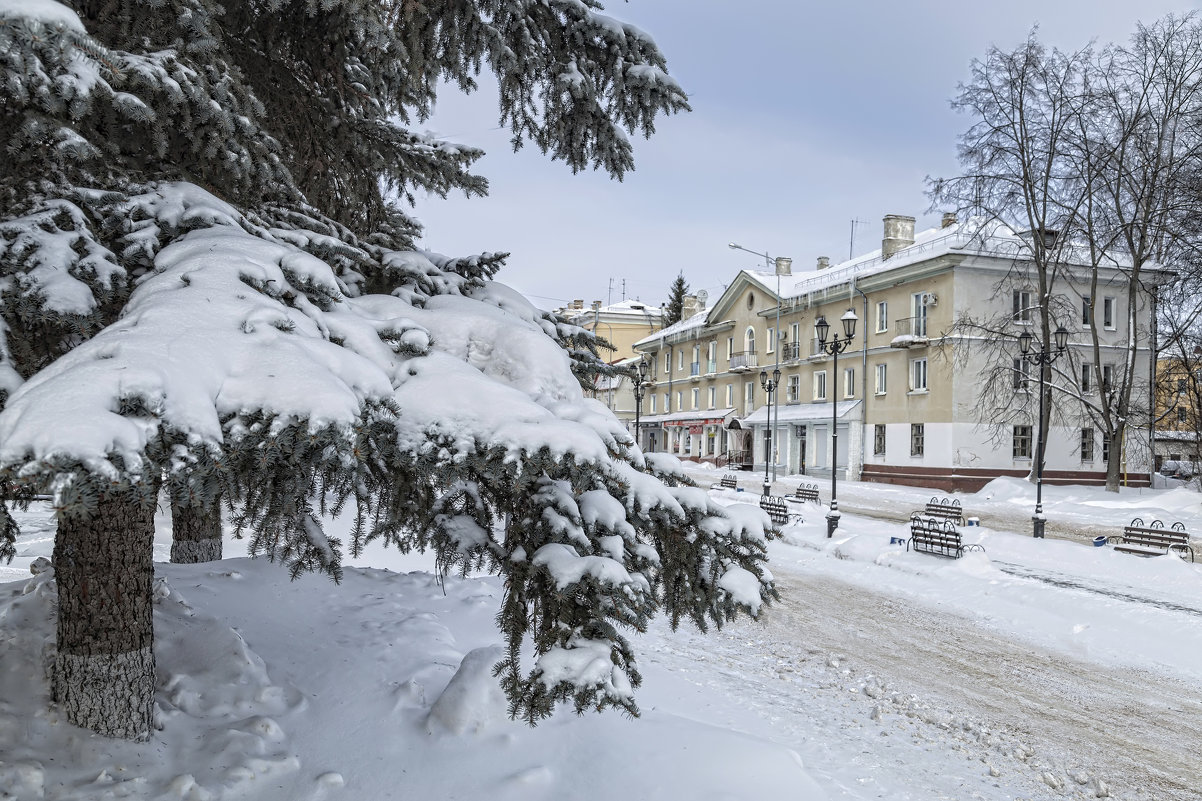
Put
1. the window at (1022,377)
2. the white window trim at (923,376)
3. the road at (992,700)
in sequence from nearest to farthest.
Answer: the road at (992,700) < the window at (1022,377) < the white window trim at (923,376)

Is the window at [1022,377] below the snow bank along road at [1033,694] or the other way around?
the other way around

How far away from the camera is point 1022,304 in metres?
31.2

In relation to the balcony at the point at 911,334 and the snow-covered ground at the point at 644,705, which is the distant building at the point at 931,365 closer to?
the balcony at the point at 911,334

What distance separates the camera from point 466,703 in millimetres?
4625

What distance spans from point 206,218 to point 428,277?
124 cm

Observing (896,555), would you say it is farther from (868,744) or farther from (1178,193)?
(1178,193)

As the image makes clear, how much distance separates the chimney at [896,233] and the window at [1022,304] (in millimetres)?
7073

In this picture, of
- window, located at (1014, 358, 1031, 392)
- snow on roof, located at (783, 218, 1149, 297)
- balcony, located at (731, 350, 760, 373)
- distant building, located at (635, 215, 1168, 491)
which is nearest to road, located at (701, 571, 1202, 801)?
distant building, located at (635, 215, 1168, 491)

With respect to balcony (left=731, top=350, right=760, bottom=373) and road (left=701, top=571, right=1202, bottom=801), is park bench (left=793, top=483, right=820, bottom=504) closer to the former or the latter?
road (left=701, top=571, right=1202, bottom=801)

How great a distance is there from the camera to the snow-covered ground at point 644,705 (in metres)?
4.05

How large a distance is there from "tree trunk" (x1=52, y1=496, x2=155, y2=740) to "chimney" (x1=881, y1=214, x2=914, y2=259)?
3767 centimetres

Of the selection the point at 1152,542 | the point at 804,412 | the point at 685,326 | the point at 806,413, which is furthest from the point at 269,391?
the point at 685,326

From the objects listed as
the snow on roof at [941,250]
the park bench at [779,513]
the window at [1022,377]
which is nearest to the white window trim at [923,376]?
the window at [1022,377]

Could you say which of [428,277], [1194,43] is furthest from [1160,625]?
[1194,43]
